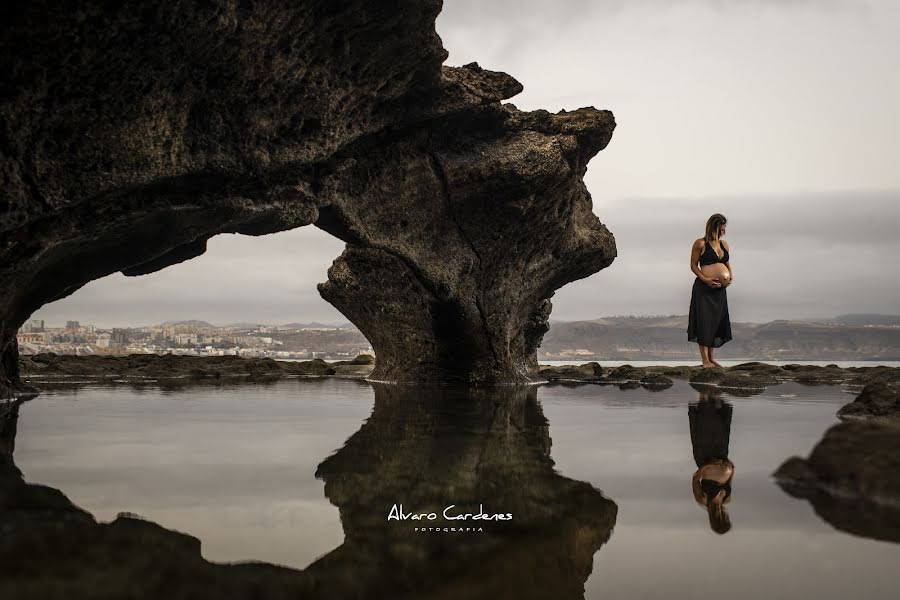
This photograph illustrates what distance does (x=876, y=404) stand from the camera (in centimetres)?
676

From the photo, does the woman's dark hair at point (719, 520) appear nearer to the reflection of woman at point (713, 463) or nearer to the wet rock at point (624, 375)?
the reflection of woman at point (713, 463)

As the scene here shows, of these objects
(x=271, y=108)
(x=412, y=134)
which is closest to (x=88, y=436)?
(x=271, y=108)

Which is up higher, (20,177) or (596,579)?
(20,177)

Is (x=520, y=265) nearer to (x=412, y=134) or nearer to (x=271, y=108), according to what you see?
(x=412, y=134)

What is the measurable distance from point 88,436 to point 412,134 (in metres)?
6.89

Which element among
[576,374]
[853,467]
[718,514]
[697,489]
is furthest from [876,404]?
[576,374]

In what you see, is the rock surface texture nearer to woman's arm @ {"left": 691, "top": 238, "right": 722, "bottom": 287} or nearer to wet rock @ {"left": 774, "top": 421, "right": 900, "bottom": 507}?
woman's arm @ {"left": 691, "top": 238, "right": 722, "bottom": 287}

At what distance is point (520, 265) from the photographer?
45.2 ft

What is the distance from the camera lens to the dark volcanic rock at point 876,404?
647cm

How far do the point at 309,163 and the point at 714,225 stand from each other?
383 inches

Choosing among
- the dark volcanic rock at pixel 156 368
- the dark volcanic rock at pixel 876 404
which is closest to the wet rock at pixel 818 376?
the dark volcanic rock at pixel 876 404

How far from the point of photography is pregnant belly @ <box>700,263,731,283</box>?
15000mm

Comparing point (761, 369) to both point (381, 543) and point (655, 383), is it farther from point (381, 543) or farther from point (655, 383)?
point (381, 543)

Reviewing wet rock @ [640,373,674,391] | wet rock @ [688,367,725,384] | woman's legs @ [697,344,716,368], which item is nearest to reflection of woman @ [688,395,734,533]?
wet rock @ [640,373,674,391]
